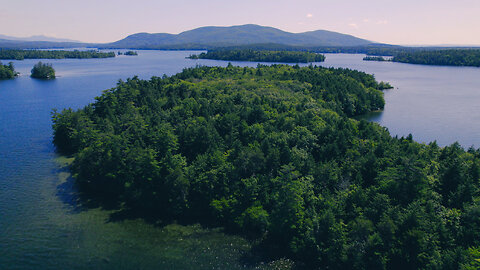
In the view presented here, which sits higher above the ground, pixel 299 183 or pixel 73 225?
pixel 299 183

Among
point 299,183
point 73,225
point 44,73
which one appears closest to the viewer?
point 299,183

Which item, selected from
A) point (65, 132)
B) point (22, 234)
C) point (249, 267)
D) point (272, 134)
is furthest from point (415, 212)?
point (65, 132)

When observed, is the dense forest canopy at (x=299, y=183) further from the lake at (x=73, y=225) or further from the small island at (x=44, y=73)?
the small island at (x=44, y=73)

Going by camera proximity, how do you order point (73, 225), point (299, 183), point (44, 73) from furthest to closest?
point (44, 73) < point (73, 225) < point (299, 183)

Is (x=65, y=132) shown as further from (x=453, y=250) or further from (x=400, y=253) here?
(x=453, y=250)

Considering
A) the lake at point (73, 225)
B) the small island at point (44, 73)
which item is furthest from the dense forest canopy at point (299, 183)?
the small island at point (44, 73)

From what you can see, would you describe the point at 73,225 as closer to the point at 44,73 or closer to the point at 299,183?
the point at 299,183

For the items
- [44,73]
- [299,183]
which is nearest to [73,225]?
[299,183]

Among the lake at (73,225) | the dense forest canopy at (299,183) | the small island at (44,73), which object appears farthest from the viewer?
the small island at (44,73)

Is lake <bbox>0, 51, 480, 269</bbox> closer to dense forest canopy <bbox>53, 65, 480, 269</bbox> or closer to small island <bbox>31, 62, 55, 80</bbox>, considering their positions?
dense forest canopy <bbox>53, 65, 480, 269</bbox>
